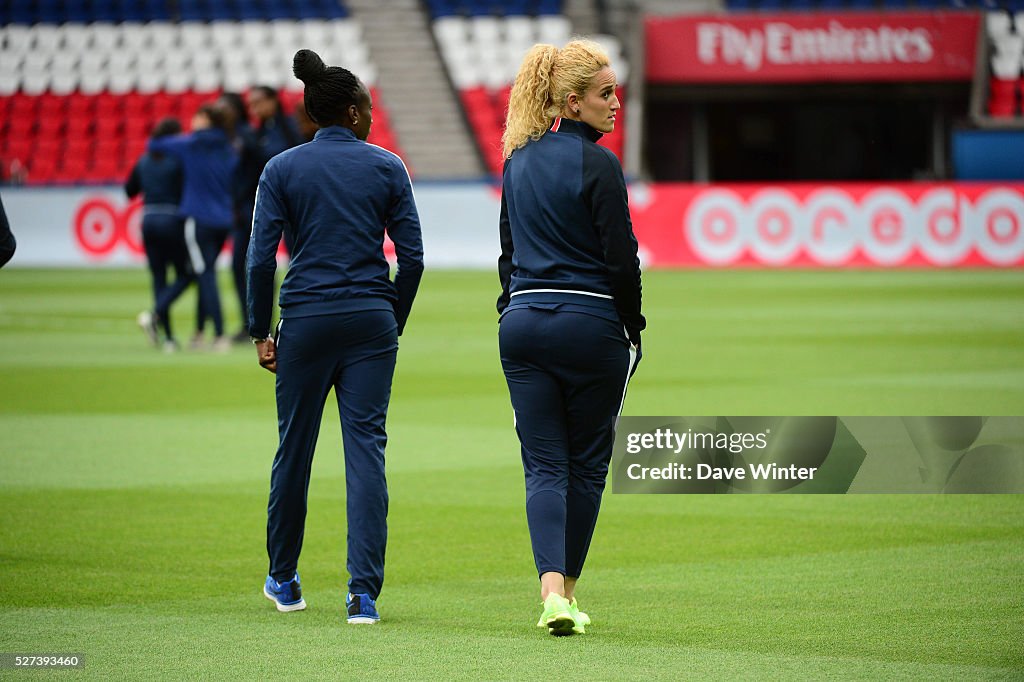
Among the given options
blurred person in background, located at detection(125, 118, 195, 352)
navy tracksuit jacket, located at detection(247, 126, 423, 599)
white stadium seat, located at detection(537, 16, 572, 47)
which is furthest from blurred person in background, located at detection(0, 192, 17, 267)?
white stadium seat, located at detection(537, 16, 572, 47)

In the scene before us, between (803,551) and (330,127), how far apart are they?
2.93m

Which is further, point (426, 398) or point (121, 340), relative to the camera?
point (121, 340)

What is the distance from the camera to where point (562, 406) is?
5750 millimetres

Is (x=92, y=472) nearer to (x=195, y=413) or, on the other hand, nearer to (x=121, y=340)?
(x=195, y=413)

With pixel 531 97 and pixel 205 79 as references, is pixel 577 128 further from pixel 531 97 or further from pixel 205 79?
pixel 205 79

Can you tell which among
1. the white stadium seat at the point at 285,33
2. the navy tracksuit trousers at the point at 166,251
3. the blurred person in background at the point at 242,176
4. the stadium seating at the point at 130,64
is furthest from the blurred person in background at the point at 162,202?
the white stadium seat at the point at 285,33

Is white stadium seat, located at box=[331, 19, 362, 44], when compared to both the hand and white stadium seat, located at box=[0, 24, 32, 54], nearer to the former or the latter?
white stadium seat, located at box=[0, 24, 32, 54]

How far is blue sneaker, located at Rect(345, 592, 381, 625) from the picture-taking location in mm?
5926

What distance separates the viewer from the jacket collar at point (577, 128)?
5.60m

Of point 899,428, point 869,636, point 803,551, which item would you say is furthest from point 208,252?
point 869,636

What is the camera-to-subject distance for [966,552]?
23.5 feet

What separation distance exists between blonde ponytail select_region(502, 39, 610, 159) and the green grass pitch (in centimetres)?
179

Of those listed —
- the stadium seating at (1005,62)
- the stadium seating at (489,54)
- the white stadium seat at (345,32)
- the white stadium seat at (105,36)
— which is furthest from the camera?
the white stadium seat at (105,36)

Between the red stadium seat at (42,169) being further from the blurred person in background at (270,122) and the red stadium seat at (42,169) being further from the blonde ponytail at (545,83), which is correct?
the blonde ponytail at (545,83)
